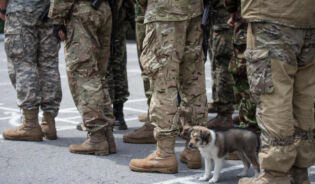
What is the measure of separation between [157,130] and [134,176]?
440mm

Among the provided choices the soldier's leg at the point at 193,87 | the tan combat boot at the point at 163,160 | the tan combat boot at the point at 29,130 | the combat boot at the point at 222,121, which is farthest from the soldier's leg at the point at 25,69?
the combat boot at the point at 222,121

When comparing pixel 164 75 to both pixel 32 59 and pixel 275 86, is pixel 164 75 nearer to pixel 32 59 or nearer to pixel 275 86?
pixel 275 86

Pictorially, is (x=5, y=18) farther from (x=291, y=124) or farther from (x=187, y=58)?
(x=291, y=124)

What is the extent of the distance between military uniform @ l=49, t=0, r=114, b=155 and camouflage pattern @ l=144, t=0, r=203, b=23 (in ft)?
2.53

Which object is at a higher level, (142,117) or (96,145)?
(96,145)

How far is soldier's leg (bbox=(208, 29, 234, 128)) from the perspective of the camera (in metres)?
6.06

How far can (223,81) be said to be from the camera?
20.2 ft

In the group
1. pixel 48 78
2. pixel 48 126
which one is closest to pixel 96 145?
pixel 48 126

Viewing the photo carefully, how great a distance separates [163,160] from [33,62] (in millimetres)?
2058

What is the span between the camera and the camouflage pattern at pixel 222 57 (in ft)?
19.7

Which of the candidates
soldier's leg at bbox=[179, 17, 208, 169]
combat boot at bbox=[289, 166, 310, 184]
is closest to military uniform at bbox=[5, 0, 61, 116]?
soldier's leg at bbox=[179, 17, 208, 169]

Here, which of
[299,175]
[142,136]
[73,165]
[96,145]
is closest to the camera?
[299,175]

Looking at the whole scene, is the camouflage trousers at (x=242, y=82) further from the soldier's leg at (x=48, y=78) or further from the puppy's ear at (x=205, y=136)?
the soldier's leg at (x=48, y=78)

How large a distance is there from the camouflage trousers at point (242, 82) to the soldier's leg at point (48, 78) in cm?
196
